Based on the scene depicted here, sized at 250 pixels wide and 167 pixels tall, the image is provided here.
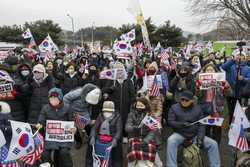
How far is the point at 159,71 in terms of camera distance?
10.2 m

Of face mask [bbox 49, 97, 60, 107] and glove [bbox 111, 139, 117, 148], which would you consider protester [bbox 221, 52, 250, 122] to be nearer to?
glove [bbox 111, 139, 117, 148]

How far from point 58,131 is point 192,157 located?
83.1 inches

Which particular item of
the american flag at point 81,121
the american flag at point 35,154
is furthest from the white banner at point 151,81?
the american flag at point 35,154

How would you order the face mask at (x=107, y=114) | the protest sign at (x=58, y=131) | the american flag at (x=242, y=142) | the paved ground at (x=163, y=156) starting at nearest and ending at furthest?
the american flag at (x=242, y=142) < the protest sign at (x=58, y=131) < the face mask at (x=107, y=114) < the paved ground at (x=163, y=156)

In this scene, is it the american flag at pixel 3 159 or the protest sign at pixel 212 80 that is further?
the protest sign at pixel 212 80

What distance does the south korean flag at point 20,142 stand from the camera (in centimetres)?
563

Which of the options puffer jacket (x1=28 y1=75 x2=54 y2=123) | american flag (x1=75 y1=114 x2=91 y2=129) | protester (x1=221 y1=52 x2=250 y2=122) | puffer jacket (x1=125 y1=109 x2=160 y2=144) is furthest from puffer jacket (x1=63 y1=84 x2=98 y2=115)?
protester (x1=221 y1=52 x2=250 y2=122)

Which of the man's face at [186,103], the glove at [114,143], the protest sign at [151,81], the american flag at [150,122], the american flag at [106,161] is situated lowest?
the american flag at [106,161]

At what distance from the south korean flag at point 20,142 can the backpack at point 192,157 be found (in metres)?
2.40

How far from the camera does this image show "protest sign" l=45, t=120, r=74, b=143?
6.68 meters

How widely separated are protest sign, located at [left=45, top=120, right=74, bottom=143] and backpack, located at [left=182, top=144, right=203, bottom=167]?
5.97 ft

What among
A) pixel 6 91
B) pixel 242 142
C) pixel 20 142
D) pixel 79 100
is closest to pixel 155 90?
pixel 79 100

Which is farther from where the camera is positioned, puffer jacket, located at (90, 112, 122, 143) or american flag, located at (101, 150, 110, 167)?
puffer jacket, located at (90, 112, 122, 143)

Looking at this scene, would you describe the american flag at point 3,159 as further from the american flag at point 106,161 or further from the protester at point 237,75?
the protester at point 237,75
